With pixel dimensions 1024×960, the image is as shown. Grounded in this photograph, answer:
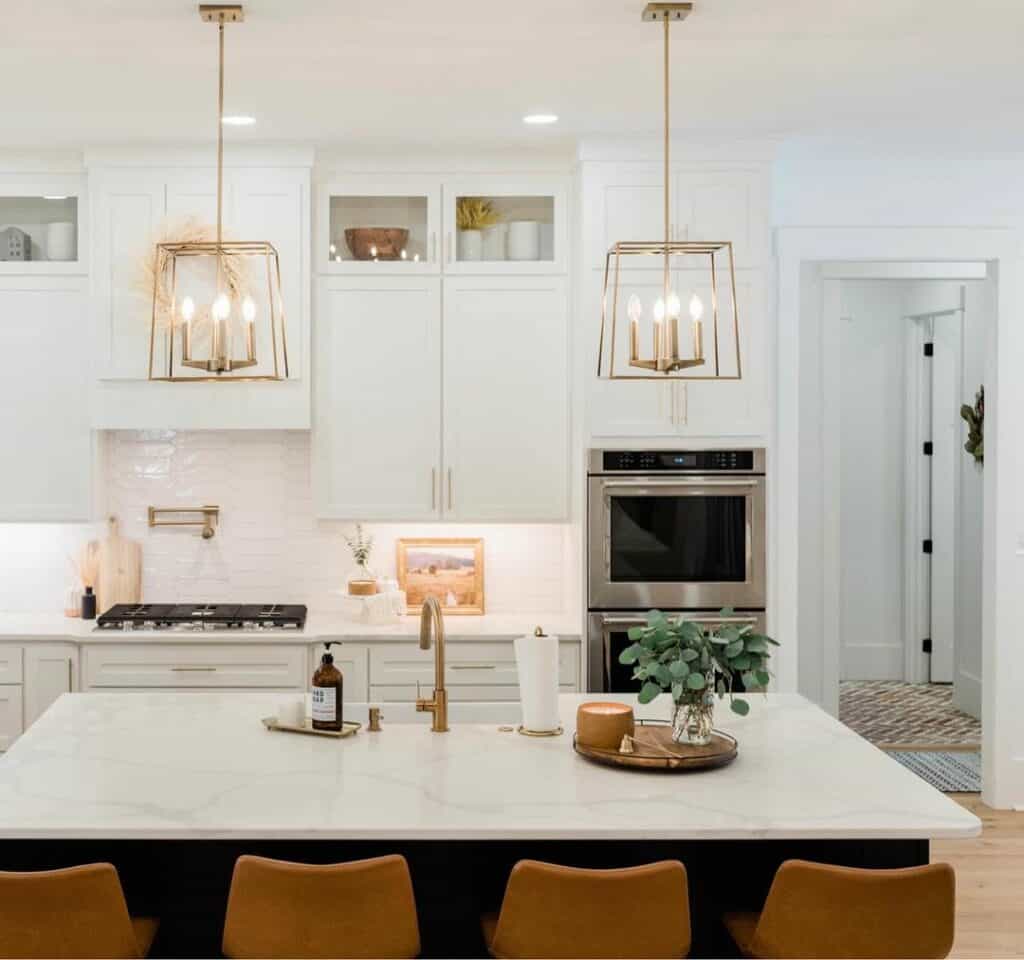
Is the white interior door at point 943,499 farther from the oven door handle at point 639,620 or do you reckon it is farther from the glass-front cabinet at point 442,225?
the glass-front cabinet at point 442,225

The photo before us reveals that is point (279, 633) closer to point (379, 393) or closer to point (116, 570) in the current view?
point (116, 570)

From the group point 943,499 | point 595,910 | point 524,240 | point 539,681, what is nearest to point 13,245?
point 524,240

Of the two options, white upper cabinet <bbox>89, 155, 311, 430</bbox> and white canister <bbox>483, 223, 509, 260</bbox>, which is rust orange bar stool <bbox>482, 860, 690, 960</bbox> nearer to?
white upper cabinet <bbox>89, 155, 311, 430</bbox>

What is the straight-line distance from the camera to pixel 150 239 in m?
4.64

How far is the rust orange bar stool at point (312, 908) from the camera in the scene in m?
2.19

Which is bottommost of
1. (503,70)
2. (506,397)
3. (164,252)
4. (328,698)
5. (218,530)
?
(328,698)

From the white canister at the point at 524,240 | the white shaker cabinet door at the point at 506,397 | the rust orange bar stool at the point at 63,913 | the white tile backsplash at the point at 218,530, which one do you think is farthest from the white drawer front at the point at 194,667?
the rust orange bar stool at the point at 63,913

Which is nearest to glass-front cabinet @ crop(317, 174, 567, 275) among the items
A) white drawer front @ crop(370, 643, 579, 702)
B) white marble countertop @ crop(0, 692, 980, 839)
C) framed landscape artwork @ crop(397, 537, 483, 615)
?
framed landscape artwork @ crop(397, 537, 483, 615)

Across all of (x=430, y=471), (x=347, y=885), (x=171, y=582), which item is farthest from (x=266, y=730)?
(x=171, y=582)

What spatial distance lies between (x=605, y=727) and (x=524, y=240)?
2.56 metres

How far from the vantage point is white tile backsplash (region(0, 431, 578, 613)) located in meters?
5.09

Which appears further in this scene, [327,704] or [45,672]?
[45,672]

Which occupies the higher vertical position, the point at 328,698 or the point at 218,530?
the point at 218,530

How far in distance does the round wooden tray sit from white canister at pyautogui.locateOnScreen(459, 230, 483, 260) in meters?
2.47
